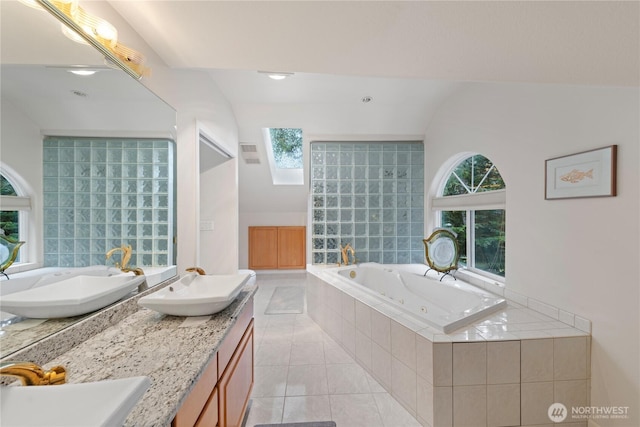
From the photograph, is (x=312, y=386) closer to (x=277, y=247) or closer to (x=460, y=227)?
(x=460, y=227)

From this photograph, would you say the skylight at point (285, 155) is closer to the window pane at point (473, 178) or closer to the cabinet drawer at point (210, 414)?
the window pane at point (473, 178)

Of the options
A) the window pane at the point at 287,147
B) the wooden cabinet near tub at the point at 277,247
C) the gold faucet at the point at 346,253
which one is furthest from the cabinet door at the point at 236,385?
the wooden cabinet near tub at the point at 277,247

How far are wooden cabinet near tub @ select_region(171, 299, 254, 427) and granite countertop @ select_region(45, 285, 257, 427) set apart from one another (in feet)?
0.22

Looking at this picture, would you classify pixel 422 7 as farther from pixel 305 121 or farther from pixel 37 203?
pixel 305 121

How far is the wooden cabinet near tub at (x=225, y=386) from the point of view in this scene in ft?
2.65

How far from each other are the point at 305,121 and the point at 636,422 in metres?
3.61

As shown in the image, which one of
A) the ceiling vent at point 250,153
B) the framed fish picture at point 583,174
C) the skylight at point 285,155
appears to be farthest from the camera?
the skylight at point 285,155

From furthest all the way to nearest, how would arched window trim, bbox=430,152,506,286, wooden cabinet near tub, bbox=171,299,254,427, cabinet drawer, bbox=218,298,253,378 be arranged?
arched window trim, bbox=430,152,506,286 < cabinet drawer, bbox=218,298,253,378 < wooden cabinet near tub, bbox=171,299,254,427

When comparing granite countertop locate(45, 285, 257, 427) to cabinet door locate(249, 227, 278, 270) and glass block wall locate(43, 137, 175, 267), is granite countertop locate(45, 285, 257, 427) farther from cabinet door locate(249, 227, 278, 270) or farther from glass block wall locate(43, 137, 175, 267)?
cabinet door locate(249, 227, 278, 270)

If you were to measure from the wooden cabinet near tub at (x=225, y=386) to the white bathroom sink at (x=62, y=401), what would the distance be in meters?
0.21

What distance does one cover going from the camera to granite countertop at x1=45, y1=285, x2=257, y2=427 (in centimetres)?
64

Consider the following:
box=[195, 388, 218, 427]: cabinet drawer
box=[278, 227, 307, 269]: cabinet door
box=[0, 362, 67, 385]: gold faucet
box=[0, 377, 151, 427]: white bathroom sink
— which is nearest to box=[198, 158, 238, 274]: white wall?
box=[278, 227, 307, 269]: cabinet door

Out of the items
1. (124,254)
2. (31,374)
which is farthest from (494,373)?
(124,254)

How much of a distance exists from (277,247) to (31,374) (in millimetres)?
4485
